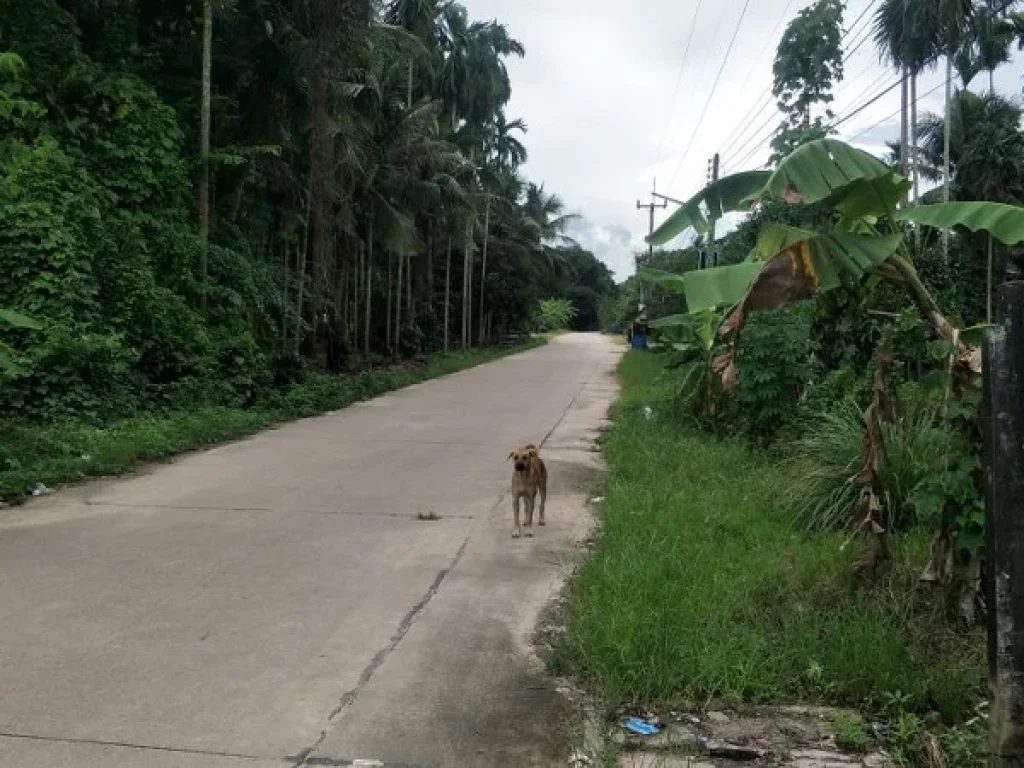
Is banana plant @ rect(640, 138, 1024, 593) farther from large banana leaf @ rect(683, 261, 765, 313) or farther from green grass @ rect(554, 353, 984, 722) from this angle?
green grass @ rect(554, 353, 984, 722)

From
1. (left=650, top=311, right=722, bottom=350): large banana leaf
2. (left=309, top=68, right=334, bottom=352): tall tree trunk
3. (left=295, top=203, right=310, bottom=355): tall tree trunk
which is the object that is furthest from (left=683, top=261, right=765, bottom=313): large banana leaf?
(left=295, top=203, right=310, bottom=355): tall tree trunk

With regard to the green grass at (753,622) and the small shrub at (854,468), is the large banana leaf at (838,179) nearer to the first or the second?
the small shrub at (854,468)

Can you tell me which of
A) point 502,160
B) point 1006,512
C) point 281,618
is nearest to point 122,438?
point 281,618

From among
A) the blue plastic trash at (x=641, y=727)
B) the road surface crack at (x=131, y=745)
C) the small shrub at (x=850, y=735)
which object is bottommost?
the road surface crack at (x=131, y=745)

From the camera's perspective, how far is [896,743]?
3.57 meters

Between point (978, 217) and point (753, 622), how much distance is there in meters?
2.42

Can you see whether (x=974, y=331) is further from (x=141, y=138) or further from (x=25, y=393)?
(x=141, y=138)

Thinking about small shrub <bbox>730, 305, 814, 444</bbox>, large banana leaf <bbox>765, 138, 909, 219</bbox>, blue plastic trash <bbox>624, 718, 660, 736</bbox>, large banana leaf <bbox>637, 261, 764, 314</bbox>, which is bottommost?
blue plastic trash <bbox>624, 718, 660, 736</bbox>

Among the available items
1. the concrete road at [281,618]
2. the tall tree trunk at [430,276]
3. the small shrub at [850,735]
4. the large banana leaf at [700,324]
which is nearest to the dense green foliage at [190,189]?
the concrete road at [281,618]

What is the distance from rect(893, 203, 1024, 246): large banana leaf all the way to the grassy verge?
773 cm

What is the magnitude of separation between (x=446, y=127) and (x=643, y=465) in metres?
29.4

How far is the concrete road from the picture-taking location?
12.0ft

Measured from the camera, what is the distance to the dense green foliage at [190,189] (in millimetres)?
11711

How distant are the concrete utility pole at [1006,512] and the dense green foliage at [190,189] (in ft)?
23.2
